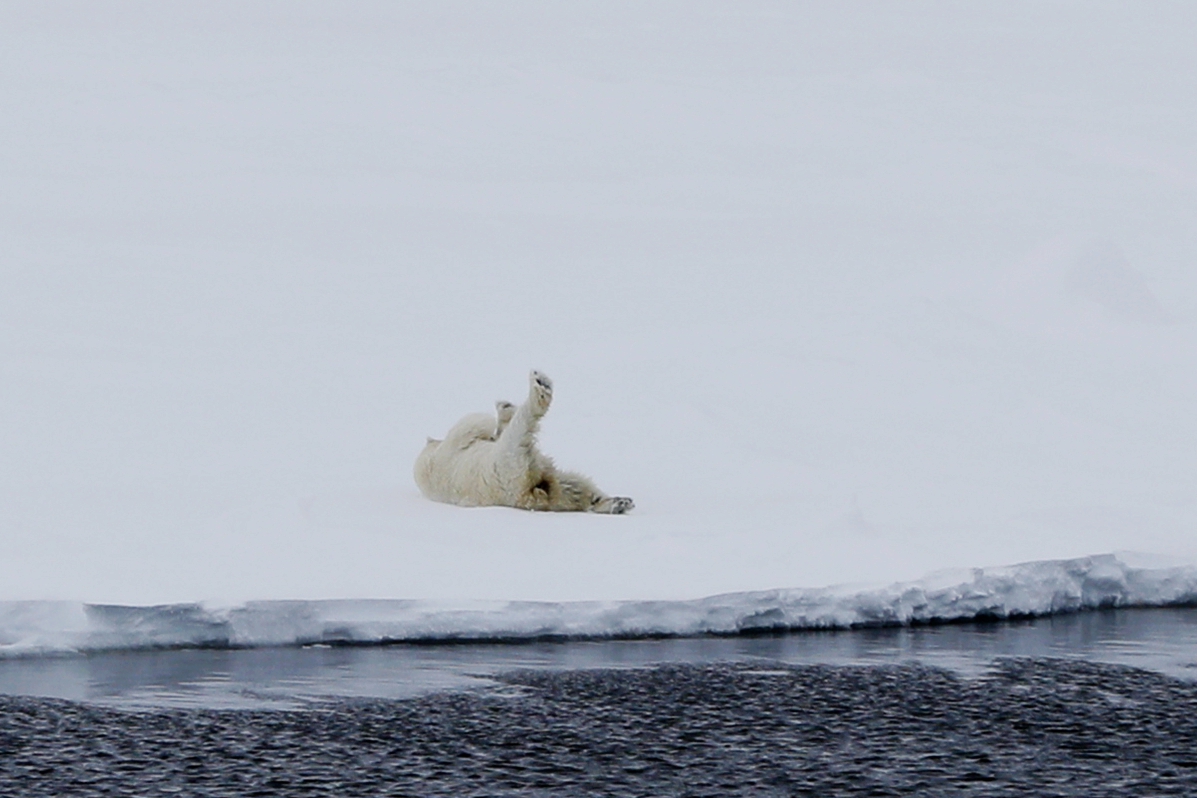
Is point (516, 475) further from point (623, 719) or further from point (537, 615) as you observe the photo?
point (623, 719)

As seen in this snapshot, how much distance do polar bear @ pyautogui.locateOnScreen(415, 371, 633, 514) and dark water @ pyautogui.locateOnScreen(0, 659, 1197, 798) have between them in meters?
2.50

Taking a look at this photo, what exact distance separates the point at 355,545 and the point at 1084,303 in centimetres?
817

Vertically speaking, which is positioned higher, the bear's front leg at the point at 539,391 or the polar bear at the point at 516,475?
the bear's front leg at the point at 539,391

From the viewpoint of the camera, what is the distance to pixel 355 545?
8.21 m

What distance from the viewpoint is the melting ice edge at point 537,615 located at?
713cm

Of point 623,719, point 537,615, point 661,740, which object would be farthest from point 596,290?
point 661,740

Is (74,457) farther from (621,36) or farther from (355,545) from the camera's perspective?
(621,36)

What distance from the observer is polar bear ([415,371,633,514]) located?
9.23m

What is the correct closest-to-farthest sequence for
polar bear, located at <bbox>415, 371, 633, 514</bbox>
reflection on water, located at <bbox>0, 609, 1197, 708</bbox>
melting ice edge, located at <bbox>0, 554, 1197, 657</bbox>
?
1. reflection on water, located at <bbox>0, 609, 1197, 708</bbox>
2. melting ice edge, located at <bbox>0, 554, 1197, 657</bbox>
3. polar bear, located at <bbox>415, 371, 633, 514</bbox>

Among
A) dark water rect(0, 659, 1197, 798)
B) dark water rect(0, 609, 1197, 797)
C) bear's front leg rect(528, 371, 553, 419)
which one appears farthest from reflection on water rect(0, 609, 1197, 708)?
bear's front leg rect(528, 371, 553, 419)

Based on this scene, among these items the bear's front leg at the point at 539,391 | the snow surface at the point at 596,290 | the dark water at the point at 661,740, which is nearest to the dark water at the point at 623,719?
the dark water at the point at 661,740

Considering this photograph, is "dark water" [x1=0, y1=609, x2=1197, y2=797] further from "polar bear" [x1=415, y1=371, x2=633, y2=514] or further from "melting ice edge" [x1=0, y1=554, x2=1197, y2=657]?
"polar bear" [x1=415, y1=371, x2=633, y2=514]

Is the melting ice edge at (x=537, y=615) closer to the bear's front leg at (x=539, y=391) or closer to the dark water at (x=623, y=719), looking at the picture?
the dark water at (x=623, y=719)

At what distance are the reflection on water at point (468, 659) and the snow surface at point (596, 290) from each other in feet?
0.73
